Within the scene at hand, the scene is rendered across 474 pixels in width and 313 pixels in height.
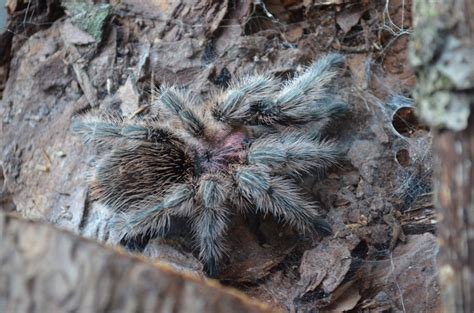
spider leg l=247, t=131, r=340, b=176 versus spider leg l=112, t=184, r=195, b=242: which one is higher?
spider leg l=247, t=131, r=340, b=176

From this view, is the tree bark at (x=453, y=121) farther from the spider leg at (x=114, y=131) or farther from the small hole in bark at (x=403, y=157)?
the spider leg at (x=114, y=131)

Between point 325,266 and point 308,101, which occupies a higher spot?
point 308,101

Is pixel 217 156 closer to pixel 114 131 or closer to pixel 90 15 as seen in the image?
pixel 114 131

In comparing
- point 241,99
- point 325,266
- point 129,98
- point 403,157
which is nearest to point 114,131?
point 129,98

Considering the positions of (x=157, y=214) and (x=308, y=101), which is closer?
(x=157, y=214)

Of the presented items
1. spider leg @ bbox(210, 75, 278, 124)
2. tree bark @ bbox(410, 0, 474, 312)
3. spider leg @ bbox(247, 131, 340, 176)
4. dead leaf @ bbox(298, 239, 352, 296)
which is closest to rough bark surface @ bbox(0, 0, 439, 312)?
dead leaf @ bbox(298, 239, 352, 296)

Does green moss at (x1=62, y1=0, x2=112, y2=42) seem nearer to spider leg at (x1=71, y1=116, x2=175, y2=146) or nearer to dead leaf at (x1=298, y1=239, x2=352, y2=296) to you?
spider leg at (x1=71, y1=116, x2=175, y2=146)

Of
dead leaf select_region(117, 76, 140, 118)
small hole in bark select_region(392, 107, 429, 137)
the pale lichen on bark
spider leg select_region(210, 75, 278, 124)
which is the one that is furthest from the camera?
dead leaf select_region(117, 76, 140, 118)
